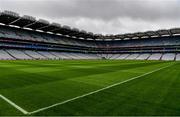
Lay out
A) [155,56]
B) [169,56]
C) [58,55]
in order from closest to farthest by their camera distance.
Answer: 1. [58,55]
2. [169,56]
3. [155,56]

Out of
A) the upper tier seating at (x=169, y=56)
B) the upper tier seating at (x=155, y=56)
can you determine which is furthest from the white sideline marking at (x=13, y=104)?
the upper tier seating at (x=155, y=56)

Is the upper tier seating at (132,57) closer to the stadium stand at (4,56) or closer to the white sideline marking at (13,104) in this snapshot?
the stadium stand at (4,56)

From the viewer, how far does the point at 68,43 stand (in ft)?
364

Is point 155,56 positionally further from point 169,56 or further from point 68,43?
point 68,43

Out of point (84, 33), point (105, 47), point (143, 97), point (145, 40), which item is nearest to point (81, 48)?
point (84, 33)

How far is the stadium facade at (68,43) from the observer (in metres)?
80.4

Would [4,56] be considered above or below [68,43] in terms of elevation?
below

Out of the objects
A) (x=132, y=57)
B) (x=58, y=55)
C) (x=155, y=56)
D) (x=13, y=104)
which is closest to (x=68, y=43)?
(x=58, y=55)

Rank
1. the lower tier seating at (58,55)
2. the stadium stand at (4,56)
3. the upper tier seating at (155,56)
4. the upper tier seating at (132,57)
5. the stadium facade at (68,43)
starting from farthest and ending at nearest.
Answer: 1. the upper tier seating at (132,57)
2. the upper tier seating at (155,56)
3. the stadium facade at (68,43)
4. the lower tier seating at (58,55)
5. the stadium stand at (4,56)

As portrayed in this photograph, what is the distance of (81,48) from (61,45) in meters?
17.2

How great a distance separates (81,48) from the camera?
118562 millimetres

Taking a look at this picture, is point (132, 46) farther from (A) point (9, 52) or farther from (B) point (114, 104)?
(B) point (114, 104)

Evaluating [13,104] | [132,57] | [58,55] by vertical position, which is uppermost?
[13,104]

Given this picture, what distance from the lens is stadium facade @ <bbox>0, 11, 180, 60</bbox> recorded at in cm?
8044
